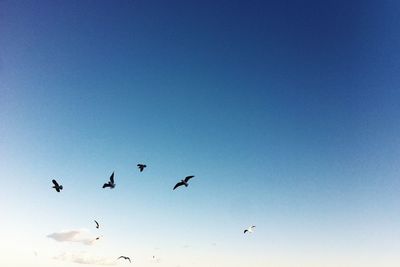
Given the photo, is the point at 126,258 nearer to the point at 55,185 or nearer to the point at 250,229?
the point at 55,185

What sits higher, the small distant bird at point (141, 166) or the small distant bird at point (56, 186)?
the small distant bird at point (141, 166)

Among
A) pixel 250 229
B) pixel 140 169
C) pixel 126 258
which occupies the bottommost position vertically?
pixel 126 258

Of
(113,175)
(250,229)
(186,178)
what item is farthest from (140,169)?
(250,229)

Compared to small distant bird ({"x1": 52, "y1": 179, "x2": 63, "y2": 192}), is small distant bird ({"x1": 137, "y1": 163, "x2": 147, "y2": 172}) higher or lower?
higher

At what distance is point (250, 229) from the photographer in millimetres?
54000

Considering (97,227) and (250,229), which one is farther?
(250,229)

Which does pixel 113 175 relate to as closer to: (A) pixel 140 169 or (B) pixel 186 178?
(A) pixel 140 169

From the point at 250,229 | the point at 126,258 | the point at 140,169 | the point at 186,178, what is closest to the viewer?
the point at 186,178

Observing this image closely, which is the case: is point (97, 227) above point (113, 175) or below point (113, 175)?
below

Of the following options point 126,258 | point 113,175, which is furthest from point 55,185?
point 126,258

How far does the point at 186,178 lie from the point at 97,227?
12.5 meters

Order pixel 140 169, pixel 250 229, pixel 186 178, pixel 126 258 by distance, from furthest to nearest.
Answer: pixel 250 229 < pixel 126 258 < pixel 140 169 < pixel 186 178

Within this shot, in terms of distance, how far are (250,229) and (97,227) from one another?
927 inches

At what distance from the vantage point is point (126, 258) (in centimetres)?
4872
